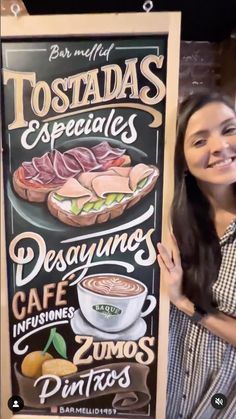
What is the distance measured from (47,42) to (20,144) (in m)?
0.18

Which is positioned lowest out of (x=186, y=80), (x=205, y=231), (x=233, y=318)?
(x=233, y=318)

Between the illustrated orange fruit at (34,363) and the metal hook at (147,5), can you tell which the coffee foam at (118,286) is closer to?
the illustrated orange fruit at (34,363)

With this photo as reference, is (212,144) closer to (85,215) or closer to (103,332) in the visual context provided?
(85,215)

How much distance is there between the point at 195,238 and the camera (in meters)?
0.82

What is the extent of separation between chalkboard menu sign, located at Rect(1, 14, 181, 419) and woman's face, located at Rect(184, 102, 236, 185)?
5 cm

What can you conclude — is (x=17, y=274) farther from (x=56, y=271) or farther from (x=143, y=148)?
(x=143, y=148)

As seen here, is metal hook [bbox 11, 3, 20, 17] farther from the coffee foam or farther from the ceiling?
the coffee foam

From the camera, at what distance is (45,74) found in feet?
2.59

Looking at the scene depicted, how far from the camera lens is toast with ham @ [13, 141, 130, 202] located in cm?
80

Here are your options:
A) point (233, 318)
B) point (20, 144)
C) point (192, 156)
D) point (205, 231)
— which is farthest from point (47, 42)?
point (233, 318)

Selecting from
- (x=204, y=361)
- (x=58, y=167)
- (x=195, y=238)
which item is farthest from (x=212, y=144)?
(x=204, y=361)

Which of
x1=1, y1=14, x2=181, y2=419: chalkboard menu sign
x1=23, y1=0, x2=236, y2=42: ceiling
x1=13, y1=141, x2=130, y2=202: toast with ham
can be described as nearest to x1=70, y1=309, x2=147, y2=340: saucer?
x1=1, y1=14, x2=181, y2=419: chalkboard menu sign

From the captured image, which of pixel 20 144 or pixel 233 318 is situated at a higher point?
pixel 20 144

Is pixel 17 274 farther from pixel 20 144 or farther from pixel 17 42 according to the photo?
pixel 17 42
